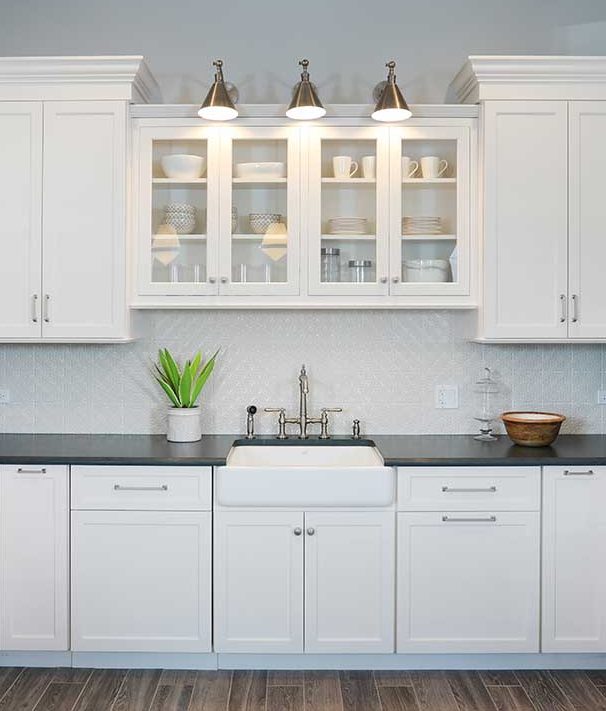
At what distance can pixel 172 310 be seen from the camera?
11.0ft

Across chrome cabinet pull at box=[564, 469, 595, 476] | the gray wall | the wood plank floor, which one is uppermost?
the gray wall

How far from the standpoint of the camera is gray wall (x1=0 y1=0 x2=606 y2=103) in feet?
11.0

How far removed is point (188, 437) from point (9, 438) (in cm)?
82

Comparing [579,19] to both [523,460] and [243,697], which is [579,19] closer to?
[523,460]

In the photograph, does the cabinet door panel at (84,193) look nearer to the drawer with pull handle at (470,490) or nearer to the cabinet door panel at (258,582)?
the cabinet door panel at (258,582)

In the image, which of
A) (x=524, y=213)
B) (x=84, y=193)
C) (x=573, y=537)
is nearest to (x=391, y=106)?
(x=524, y=213)

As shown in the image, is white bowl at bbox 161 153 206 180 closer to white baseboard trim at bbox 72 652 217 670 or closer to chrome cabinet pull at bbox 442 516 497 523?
chrome cabinet pull at bbox 442 516 497 523

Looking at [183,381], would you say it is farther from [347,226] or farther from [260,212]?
[347,226]

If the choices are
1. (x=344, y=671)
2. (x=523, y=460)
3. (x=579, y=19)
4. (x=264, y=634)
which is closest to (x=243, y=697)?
(x=264, y=634)

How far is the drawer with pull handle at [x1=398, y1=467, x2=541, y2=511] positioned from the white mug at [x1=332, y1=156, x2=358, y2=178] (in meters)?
1.26

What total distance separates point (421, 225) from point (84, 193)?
1.41m

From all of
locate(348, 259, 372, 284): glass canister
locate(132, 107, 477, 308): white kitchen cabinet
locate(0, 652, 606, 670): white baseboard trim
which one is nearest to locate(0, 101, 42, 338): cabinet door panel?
locate(132, 107, 477, 308): white kitchen cabinet

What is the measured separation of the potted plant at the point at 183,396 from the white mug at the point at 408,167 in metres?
1.15

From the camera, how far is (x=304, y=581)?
109 inches
